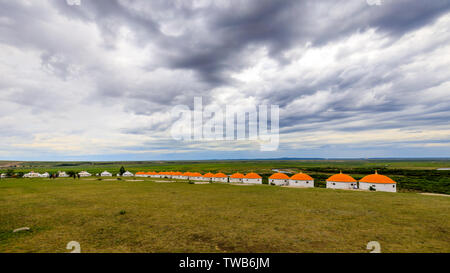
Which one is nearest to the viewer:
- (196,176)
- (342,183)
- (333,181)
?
(342,183)

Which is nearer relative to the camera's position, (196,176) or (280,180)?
(280,180)

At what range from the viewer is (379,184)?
42.5m

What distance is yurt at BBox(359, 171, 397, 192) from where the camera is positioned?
4188cm

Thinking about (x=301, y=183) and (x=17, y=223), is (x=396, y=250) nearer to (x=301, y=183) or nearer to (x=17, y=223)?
(x=17, y=223)

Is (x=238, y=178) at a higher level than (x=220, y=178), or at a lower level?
higher

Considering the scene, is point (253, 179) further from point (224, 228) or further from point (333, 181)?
point (224, 228)

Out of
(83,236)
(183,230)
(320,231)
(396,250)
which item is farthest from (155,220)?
(396,250)

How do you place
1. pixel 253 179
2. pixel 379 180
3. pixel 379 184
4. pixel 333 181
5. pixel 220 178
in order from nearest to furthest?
pixel 379 184 < pixel 379 180 < pixel 333 181 < pixel 253 179 < pixel 220 178

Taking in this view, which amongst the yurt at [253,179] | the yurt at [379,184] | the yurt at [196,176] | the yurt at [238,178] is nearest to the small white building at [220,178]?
the yurt at [238,178]

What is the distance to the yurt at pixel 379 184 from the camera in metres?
41.9

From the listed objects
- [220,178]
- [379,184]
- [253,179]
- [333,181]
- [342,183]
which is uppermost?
[379,184]

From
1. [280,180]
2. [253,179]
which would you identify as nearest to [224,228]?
[280,180]

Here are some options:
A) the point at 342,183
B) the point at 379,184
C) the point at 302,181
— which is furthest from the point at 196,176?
the point at 379,184

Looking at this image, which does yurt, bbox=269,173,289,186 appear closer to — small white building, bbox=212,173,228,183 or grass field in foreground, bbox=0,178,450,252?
small white building, bbox=212,173,228,183
